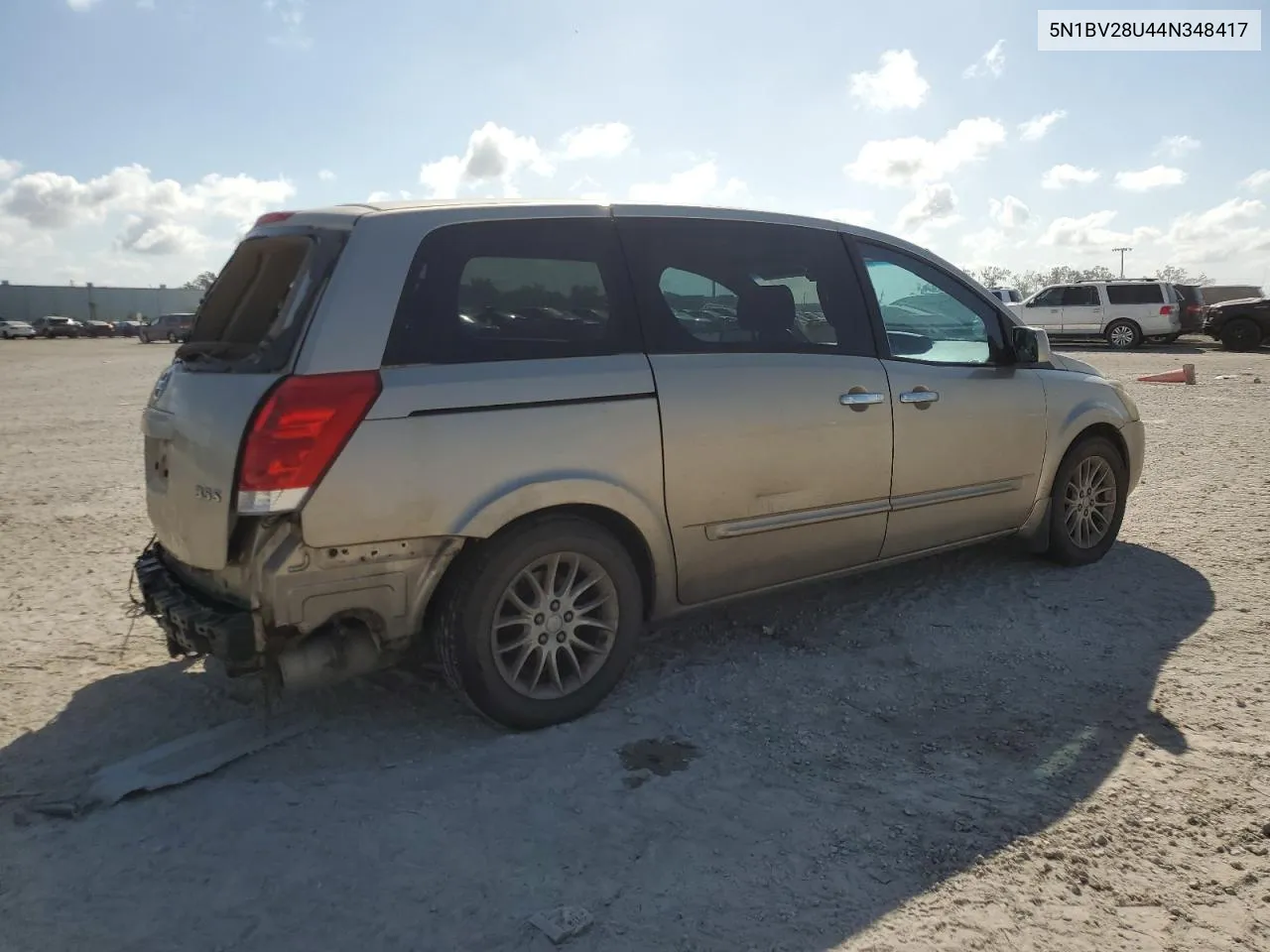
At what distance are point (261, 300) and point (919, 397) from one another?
280 cm

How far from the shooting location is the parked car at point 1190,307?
25.2 m

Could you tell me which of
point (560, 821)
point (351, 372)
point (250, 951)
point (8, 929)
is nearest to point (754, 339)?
Result: point (351, 372)

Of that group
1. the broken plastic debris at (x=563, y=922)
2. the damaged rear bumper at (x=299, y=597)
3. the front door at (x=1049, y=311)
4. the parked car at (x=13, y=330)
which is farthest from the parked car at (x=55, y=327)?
the broken plastic debris at (x=563, y=922)

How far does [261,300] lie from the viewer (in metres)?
3.43

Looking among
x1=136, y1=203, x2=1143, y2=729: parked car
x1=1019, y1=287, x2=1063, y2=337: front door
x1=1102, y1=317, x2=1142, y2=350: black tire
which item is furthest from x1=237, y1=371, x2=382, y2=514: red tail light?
x1=1102, y1=317, x2=1142, y2=350: black tire

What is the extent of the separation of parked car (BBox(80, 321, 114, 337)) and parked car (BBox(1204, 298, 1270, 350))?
62.9 m

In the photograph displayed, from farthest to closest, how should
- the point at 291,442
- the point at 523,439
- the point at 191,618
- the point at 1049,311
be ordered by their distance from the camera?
the point at 1049,311 < the point at 523,439 < the point at 191,618 < the point at 291,442

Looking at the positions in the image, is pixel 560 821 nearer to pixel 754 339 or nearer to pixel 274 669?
pixel 274 669

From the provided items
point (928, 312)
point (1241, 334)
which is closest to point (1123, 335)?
point (1241, 334)

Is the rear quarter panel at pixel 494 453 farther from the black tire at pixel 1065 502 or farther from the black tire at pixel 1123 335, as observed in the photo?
the black tire at pixel 1123 335

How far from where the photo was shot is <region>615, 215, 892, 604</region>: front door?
12.4 ft

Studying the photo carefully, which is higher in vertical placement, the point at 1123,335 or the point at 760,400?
the point at 1123,335

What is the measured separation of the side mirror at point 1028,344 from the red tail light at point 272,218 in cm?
346

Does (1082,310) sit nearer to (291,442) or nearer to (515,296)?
(515,296)
